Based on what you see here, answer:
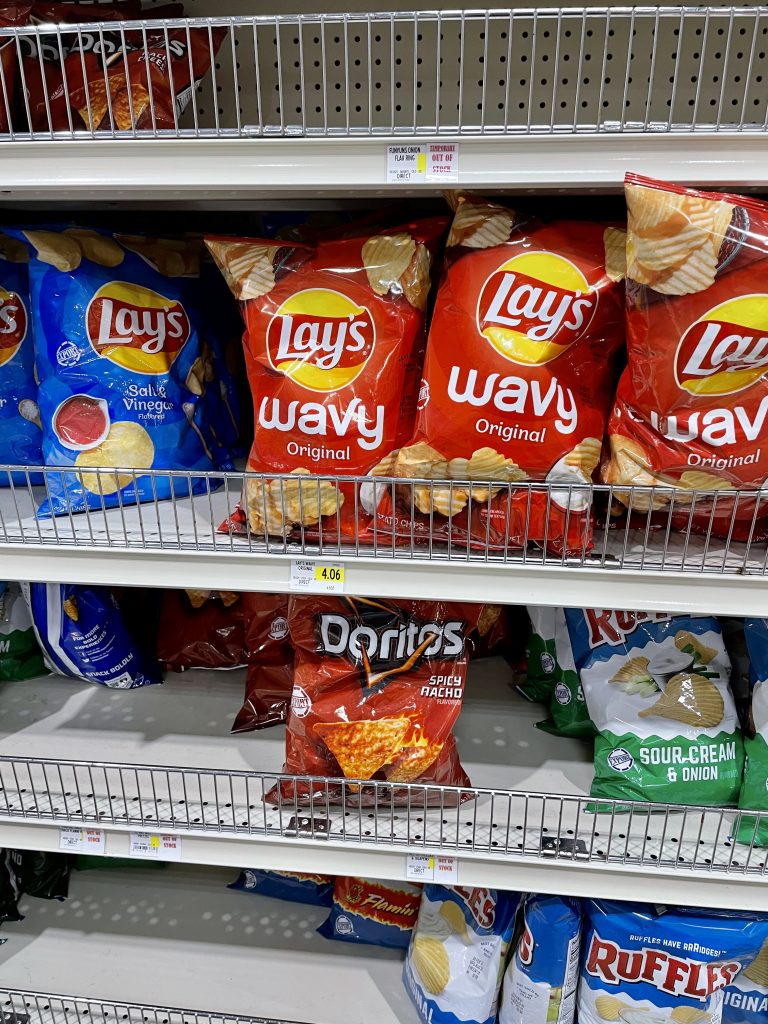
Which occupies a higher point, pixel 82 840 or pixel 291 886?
pixel 82 840

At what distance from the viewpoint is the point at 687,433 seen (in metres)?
0.92

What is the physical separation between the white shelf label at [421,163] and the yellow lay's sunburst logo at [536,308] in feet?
0.57

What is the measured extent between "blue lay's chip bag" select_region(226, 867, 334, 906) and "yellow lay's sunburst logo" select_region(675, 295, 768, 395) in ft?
3.88

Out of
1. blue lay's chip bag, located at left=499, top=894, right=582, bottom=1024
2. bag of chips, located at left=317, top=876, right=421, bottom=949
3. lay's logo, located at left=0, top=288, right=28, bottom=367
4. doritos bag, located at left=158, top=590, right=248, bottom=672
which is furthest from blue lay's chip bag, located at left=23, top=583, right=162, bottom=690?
blue lay's chip bag, located at left=499, top=894, right=582, bottom=1024

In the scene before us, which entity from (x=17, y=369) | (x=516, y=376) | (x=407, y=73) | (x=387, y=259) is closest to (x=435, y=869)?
(x=516, y=376)

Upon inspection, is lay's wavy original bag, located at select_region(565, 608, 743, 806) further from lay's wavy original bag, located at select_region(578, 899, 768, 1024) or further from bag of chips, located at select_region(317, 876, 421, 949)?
bag of chips, located at select_region(317, 876, 421, 949)

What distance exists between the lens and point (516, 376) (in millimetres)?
952

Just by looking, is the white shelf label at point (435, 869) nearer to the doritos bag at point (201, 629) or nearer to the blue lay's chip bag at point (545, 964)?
the blue lay's chip bag at point (545, 964)

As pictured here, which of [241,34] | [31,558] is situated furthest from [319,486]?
[241,34]

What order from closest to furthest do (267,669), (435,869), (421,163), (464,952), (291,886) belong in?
(421,163) → (435,869) → (464,952) → (267,669) → (291,886)

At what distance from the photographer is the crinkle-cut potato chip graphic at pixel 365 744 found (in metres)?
1.16

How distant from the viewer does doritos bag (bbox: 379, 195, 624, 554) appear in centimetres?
95

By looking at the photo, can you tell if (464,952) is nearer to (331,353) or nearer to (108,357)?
(331,353)

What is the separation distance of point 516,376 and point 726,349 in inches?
10.0
